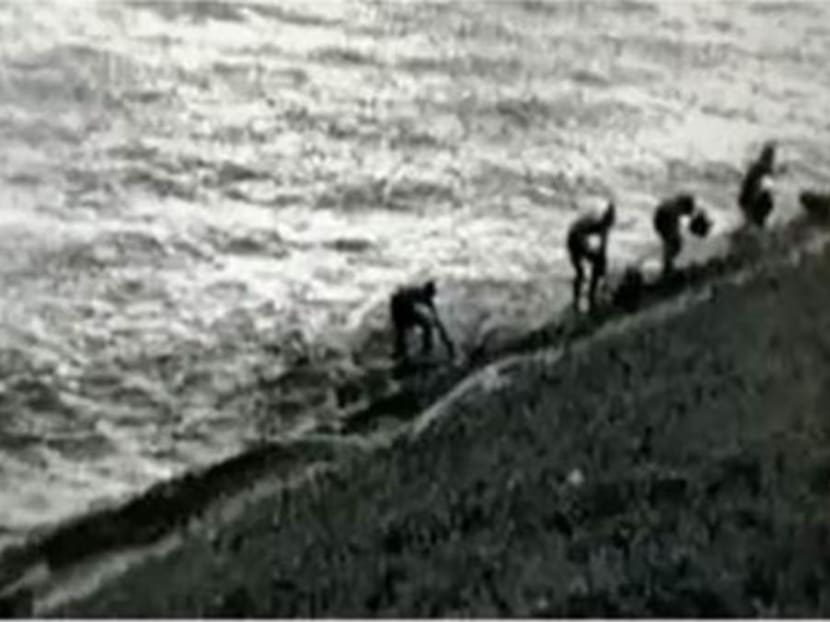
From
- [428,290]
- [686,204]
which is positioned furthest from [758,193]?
[428,290]

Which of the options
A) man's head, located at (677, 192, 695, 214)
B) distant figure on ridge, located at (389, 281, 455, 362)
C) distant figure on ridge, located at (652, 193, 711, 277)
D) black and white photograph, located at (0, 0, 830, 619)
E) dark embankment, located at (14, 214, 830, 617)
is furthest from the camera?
man's head, located at (677, 192, 695, 214)

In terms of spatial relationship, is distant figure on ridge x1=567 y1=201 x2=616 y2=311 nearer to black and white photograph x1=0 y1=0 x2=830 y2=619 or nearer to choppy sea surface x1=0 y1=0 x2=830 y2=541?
black and white photograph x1=0 y1=0 x2=830 y2=619

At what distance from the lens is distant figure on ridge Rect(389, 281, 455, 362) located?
14.3 feet

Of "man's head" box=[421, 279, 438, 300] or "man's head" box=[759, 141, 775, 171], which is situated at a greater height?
"man's head" box=[759, 141, 775, 171]

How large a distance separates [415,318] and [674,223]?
2.79 ft

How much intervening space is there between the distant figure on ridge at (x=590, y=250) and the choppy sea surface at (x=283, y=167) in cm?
18

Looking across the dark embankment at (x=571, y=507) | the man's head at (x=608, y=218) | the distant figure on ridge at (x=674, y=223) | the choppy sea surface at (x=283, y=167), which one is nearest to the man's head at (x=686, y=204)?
the distant figure on ridge at (x=674, y=223)

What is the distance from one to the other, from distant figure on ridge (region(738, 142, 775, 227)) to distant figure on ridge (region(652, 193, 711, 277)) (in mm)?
189

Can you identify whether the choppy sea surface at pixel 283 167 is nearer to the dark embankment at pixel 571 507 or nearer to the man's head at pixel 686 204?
the man's head at pixel 686 204

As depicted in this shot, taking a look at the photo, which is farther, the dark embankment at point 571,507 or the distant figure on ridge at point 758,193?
the distant figure on ridge at point 758,193

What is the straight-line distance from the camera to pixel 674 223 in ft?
16.1

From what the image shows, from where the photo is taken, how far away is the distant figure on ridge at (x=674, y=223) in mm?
4781

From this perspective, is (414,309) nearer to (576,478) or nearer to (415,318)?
(415,318)

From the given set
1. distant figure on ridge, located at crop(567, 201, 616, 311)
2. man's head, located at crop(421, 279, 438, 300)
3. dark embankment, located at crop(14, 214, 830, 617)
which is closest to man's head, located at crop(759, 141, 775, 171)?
distant figure on ridge, located at crop(567, 201, 616, 311)
